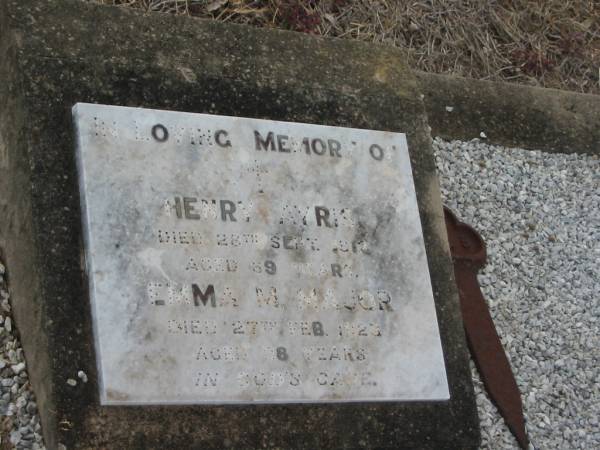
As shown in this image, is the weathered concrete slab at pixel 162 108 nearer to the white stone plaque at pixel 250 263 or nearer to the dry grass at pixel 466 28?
the white stone plaque at pixel 250 263

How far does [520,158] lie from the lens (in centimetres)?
446

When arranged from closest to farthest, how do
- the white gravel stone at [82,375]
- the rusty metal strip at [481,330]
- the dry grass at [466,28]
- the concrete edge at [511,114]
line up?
the white gravel stone at [82,375] < the rusty metal strip at [481,330] < the concrete edge at [511,114] < the dry grass at [466,28]

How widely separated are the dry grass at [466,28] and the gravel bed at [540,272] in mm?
778

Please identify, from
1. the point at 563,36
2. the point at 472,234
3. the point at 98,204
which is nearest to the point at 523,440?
the point at 472,234

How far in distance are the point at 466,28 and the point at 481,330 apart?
197 cm

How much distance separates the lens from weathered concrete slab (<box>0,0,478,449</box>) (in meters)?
2.83

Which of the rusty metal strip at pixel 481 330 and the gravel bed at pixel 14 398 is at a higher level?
the gravel bed at pixel 14 398

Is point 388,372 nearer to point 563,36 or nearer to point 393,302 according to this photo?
point 393,302

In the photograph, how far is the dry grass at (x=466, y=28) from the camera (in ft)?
15.1

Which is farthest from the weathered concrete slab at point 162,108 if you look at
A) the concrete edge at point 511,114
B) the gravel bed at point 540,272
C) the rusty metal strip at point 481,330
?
the concrete edge at point 511,114

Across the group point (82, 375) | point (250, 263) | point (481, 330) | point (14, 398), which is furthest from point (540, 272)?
point (14, 398)

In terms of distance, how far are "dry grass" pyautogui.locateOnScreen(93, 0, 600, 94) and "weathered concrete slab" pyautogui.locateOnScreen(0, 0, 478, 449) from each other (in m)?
0.98

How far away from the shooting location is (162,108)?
3195 millimetres

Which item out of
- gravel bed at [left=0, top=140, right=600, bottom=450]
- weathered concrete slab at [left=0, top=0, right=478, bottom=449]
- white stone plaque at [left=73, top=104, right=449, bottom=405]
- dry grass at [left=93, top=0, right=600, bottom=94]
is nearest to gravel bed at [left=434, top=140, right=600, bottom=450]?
gravel bed at [left=0, top=140, right=600, bottom=450]
